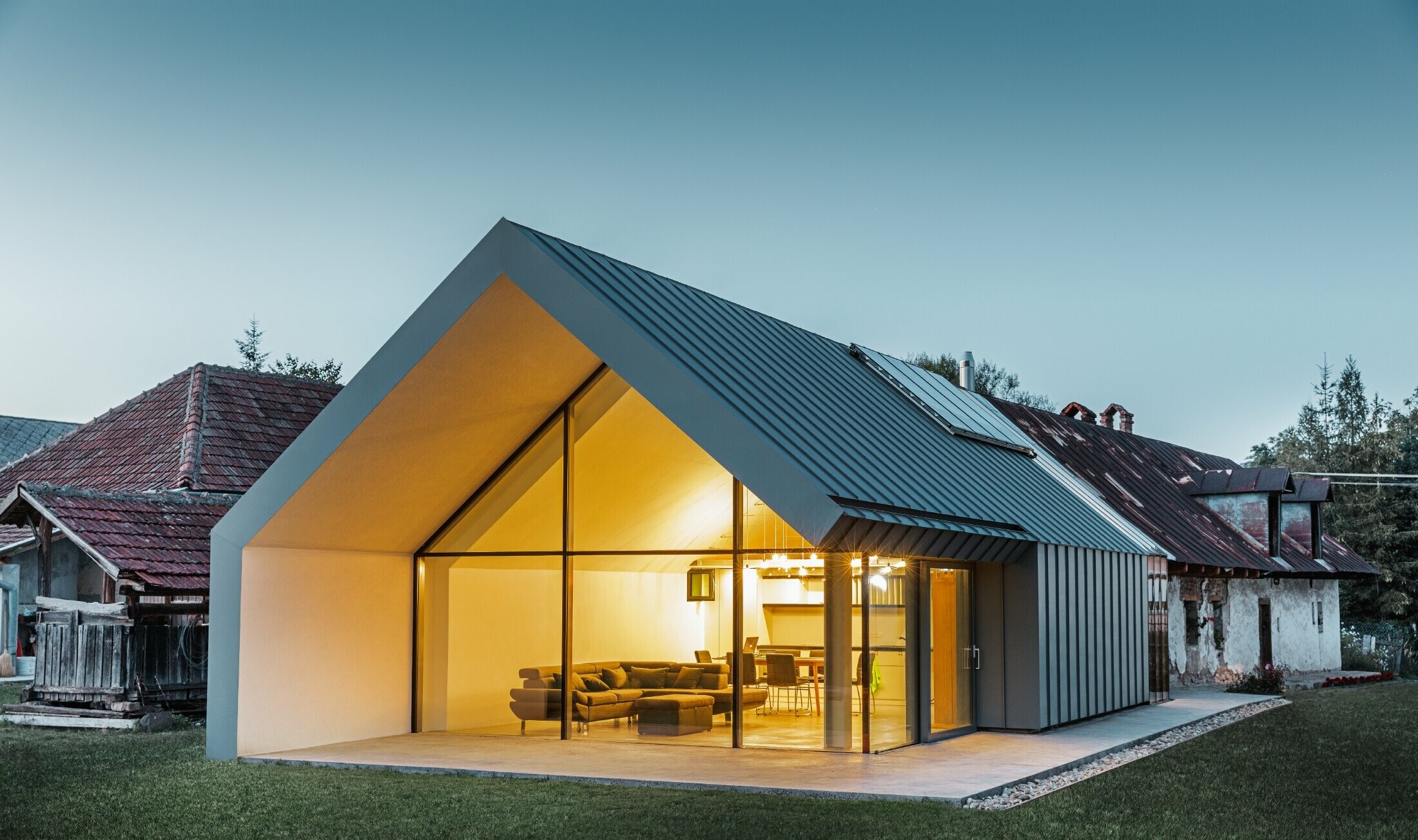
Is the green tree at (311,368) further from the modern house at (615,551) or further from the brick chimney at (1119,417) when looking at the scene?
the modern house at (615,551)

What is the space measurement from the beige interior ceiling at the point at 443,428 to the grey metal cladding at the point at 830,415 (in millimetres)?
898

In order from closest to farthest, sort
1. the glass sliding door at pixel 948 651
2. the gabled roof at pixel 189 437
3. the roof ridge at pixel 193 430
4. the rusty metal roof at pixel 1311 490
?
the glass sliding door at pixel 948 651, the roof ridge at pixel 193 430, the gabled roof at pixel 189 437, the rusty metal roof at pixel 1311 490

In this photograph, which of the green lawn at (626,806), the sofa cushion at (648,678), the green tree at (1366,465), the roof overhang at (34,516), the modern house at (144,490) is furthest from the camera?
the green tree at (1366,465)

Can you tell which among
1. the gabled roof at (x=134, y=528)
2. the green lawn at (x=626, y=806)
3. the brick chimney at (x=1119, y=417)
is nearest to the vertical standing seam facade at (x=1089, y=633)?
the green lawn at (x=626, y=806)

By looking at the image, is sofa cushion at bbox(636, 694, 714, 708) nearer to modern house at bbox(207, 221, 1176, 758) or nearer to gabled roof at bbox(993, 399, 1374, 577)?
modern house at bbox(207, 221, 1176, 758)

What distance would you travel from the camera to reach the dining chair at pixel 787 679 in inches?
544

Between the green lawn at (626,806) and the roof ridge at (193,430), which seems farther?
the roof ridge at (193,430)

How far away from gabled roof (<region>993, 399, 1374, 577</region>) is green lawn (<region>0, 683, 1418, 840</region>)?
10733 mm

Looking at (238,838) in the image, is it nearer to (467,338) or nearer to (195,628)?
(467,338)

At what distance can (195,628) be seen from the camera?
17.8 m

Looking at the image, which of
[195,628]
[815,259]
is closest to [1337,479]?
[815,259]

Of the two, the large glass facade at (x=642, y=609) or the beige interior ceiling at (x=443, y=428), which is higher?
the beige interior ceiling at (x=443, y=428)

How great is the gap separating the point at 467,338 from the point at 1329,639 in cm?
2685

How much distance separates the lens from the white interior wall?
528 inches
